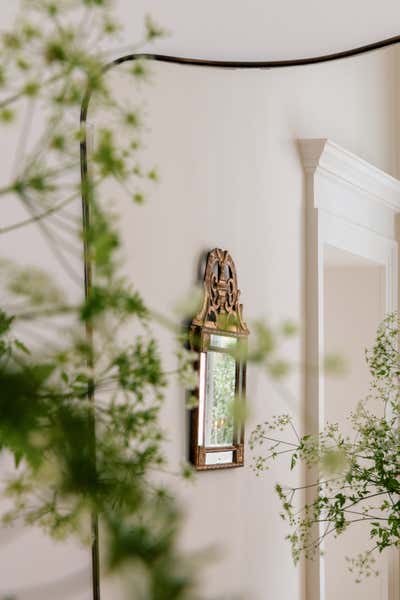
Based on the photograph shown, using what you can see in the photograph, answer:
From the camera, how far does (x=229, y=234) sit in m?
2.57

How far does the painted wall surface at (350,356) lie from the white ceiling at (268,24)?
2.66 metres

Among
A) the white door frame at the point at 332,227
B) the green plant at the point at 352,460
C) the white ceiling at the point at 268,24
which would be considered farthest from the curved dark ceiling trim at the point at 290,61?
the white door frame at the point at 332,227

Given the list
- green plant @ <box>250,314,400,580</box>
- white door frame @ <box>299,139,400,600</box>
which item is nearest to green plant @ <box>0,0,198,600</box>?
green plant @ <box>250,314,400,580</box>

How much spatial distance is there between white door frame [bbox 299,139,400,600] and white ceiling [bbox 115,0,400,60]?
1.93 metres

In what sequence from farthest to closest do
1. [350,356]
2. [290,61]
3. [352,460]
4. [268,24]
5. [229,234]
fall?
[350,356] < [229,234] < [352,460] < [290,61] < [268,24]

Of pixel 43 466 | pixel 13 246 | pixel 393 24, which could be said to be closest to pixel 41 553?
pixel 13 246

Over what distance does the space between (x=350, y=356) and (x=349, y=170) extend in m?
0.79

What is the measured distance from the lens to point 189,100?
Result: 239 centimetres

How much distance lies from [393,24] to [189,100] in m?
1.50

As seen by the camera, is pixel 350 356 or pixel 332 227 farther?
pixel 350 356

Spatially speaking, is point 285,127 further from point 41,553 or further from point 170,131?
point 41,553

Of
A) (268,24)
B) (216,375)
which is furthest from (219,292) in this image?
(268,24)

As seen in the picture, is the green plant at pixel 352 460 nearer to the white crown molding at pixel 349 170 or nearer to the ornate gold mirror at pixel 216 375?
the ornate gold mirror at pixel 216 375

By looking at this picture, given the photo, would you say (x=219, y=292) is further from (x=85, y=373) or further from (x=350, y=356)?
(x=85, y=373)
